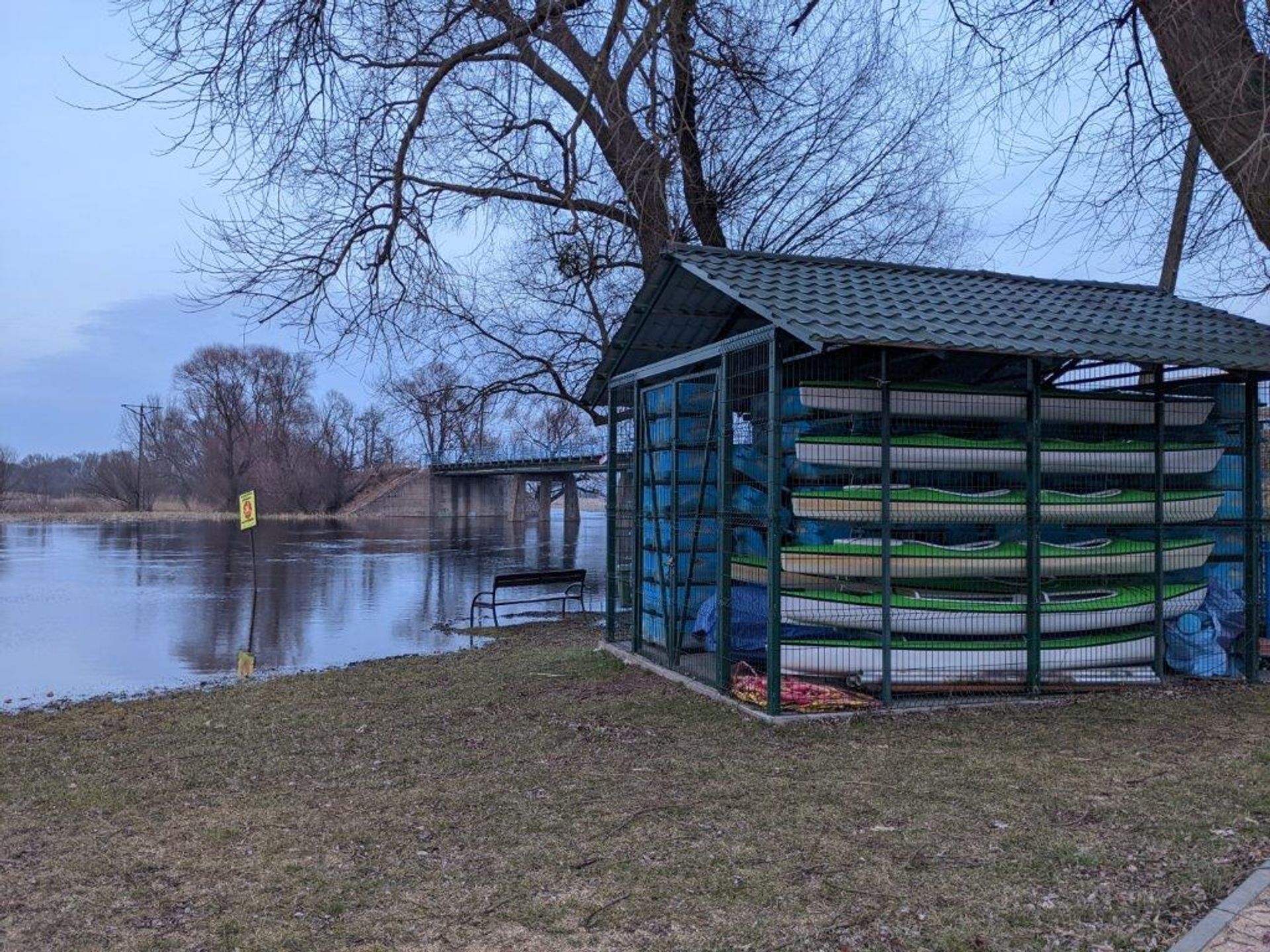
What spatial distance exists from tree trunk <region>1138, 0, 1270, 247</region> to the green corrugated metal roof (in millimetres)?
1252

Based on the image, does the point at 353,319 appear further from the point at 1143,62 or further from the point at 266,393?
the point at 266,393

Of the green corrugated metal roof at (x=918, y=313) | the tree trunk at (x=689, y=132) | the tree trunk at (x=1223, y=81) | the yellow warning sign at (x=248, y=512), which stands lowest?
the yellow warning sign at (x=248, y=512)

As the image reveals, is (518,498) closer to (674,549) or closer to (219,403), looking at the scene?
(219,403)

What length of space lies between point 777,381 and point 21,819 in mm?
4996

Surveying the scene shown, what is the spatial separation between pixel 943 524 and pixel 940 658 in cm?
96

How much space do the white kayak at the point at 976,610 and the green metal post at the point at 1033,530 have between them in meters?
0.07

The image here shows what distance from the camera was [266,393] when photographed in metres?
81.4

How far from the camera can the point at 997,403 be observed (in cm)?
769

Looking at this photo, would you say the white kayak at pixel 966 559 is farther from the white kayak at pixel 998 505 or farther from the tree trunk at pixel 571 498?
the tree trunk at pixel 571 498

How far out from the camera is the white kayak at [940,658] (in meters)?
7.30

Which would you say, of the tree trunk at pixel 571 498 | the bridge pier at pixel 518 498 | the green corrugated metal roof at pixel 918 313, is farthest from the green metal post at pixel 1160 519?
the tree trunk at pixel 571 498

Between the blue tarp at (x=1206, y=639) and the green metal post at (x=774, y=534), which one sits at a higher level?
the green metal post at (x=774, y=534)

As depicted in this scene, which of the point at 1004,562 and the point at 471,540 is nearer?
the point at 1004,562

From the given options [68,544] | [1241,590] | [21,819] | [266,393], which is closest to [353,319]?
[21,819]
